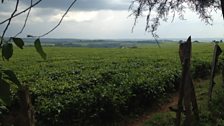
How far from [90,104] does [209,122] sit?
9.56 ft

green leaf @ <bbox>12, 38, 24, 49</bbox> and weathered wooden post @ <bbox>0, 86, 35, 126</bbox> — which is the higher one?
green leaf @ <bbox>12, 38, 24, 49</bbox>

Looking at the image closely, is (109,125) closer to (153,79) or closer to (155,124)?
(155,124)

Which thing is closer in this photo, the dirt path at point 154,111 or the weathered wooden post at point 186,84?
the weathered wooden post at point 186,84

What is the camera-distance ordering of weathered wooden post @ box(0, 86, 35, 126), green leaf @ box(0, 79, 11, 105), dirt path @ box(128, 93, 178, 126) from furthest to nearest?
dirt path @ box(128, 93, 178, 126)
weathered wooden post @ box(0, 86, 35, 126)
green leaf @ box(0, 79, 11, 105)

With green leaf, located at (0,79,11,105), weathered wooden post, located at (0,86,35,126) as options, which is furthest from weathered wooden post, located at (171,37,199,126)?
green leaf, located at (0,79,11,105)

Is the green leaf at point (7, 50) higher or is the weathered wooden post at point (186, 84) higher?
the green leaf at point (7, 50)

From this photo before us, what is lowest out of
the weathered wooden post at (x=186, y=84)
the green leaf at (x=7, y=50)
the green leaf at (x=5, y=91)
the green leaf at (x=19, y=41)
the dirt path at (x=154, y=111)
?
the dirt path at (x=154, y=111)

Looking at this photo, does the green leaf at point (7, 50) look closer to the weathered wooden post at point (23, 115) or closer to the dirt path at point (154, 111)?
the weathered wooden post at point (23, 115)

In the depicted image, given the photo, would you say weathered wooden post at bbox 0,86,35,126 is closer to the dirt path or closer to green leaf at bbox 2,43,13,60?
green leaf at bbox 2,43,13,60

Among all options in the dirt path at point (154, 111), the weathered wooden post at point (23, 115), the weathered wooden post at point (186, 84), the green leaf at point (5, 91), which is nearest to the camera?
the green leaf at point (5, 91)

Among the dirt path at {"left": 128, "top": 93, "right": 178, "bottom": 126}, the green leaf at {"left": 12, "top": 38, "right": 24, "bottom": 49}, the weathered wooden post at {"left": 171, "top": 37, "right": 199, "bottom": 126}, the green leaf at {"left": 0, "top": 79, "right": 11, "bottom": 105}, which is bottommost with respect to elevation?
the dirt path at {"left": 128, "top": 93, "right": 178, "bottom": 126}

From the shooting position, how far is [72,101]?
9.73 metres

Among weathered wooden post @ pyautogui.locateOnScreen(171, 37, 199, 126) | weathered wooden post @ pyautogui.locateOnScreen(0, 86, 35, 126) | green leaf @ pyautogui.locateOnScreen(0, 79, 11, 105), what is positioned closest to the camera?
green leaf @ pyautogui.locateOnScreen(0, 79, 11, 105)

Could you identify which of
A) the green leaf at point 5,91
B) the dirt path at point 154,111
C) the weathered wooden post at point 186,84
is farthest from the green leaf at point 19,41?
the dirt path at point 154,111
